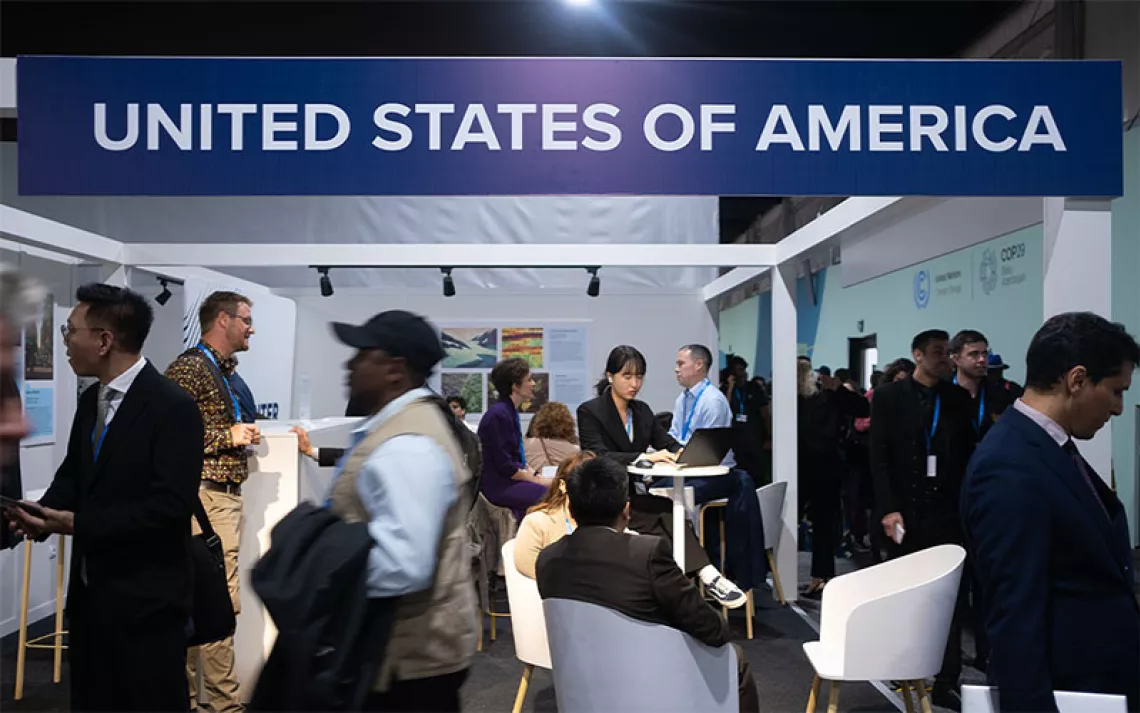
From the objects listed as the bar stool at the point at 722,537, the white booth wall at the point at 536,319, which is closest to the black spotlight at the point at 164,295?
the white booth wall at the point at 536,319

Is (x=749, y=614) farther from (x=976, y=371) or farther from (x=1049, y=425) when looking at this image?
(x=1049, y=425)

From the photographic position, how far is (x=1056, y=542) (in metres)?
1.82

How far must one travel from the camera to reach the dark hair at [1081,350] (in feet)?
6.21

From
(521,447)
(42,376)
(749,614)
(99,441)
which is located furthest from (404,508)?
(42,376)

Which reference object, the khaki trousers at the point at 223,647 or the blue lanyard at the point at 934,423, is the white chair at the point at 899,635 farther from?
the khaki trousers at the point at 223,647

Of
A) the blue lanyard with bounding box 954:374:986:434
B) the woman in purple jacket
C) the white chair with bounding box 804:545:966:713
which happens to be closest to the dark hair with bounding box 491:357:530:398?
the woman in purple jacket

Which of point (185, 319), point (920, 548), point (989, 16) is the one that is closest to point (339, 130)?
point (920, 548)

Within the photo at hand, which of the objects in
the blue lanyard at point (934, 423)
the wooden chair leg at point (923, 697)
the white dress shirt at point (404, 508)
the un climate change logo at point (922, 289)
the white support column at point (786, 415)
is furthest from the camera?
the un climate change logo at point (922, 289)

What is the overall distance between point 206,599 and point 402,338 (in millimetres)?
1143

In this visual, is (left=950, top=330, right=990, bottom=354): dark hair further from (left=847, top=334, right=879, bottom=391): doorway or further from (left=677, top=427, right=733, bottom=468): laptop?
(left=847, top=334, right=879, bottom=391): doorway

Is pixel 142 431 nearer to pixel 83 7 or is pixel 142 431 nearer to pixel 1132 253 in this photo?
pixel 83 7

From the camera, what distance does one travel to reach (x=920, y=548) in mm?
4141

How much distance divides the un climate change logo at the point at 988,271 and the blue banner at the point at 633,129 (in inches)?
183

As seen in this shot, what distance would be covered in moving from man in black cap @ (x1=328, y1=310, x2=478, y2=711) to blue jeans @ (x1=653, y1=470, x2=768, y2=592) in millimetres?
3597
